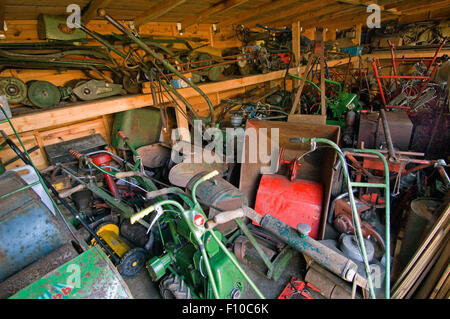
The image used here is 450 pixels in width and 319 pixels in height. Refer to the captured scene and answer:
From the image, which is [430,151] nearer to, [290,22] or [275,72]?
[275,72]

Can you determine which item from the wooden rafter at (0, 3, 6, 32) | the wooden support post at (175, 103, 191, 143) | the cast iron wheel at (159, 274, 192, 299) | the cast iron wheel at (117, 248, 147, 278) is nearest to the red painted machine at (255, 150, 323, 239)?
the cast iron wheel at (159, 274, 192, 299)

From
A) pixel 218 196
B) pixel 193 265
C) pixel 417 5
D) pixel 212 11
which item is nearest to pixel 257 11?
pixel 212 11

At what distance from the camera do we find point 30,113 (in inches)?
93.3

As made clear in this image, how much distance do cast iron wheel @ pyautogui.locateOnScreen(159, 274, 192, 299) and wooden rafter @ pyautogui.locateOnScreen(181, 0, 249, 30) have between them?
10.2ft

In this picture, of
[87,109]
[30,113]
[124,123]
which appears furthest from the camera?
[124,123]

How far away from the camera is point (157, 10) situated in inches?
112

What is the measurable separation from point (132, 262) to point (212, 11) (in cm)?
331

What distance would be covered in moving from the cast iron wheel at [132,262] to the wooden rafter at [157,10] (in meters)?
2.56

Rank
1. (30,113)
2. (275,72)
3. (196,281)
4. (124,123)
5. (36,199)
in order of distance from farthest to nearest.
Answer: (275,72) → (124,123) → (30,113) → (196,281) → (36,199)

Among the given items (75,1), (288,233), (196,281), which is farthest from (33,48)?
(288,233)
